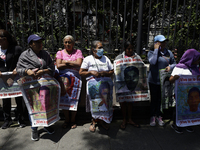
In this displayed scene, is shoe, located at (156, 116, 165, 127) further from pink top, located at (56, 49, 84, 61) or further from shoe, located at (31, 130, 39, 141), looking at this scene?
shoe, located at (31, 130, 39, 141)

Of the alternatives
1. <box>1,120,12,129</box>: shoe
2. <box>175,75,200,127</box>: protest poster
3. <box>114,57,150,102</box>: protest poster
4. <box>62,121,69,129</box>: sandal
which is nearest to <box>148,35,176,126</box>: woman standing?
<box>114,57,150,102</box>: protest poster

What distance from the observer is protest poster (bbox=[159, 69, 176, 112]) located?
10.6 feet

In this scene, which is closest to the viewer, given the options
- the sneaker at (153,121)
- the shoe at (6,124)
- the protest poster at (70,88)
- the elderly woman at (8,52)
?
the elderly woman at (8,52)

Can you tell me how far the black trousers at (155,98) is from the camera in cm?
341

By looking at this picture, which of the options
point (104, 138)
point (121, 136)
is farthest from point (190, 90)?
point (104, 138)

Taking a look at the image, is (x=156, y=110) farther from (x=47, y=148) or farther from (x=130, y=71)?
(x=47, y=148)

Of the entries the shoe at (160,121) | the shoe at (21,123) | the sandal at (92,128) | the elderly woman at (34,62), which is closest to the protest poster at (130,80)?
the shoe at (160,121)

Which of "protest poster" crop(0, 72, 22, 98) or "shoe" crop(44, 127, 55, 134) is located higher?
"protest poster" crop(0, 72, 22, 98)

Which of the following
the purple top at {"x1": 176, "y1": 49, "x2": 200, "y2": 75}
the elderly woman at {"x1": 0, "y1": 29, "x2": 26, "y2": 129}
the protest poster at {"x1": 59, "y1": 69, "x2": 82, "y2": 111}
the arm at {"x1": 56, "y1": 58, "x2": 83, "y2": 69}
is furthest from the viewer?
the protest poster at {"x1": 59, "y1": 69, "x2": 82, "y2": 111}

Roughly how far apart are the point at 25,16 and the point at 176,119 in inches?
180

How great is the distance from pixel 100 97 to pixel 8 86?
6.09 ft

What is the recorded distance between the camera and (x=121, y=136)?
3.12 meters

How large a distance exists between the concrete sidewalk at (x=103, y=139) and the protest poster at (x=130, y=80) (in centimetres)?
72

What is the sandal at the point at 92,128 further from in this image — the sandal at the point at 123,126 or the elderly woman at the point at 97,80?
the sandal at the point at 123,126
